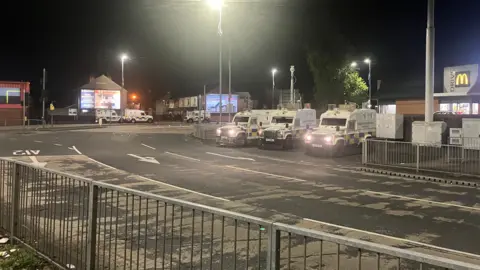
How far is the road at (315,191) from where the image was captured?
27.2 ft

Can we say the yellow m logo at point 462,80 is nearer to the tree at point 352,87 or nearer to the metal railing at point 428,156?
the tree at point 352,87

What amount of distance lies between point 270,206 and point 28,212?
526 cm

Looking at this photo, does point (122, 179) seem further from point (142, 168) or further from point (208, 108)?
point (208, 108)

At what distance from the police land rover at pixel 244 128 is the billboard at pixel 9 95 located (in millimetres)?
39697

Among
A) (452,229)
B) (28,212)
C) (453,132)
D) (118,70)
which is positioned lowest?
(452,229)

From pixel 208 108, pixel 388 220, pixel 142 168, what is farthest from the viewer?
pixel 208 108

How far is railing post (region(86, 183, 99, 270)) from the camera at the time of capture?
506cm

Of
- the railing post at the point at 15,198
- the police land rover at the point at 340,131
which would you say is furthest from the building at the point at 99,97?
the railing post at the point at 15,198

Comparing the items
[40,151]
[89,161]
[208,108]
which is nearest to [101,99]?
[208,108]

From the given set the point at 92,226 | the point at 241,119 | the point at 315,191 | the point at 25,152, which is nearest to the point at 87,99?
the point at 241,119

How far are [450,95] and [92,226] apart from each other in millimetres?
38993

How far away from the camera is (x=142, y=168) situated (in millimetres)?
17094

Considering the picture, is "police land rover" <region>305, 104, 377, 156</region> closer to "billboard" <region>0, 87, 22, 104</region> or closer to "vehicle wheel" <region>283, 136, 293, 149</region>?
"vehicle wheel" <region>283, 136, 293, 149</region>

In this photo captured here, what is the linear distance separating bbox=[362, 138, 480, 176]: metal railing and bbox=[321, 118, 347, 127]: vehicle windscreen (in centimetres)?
573
